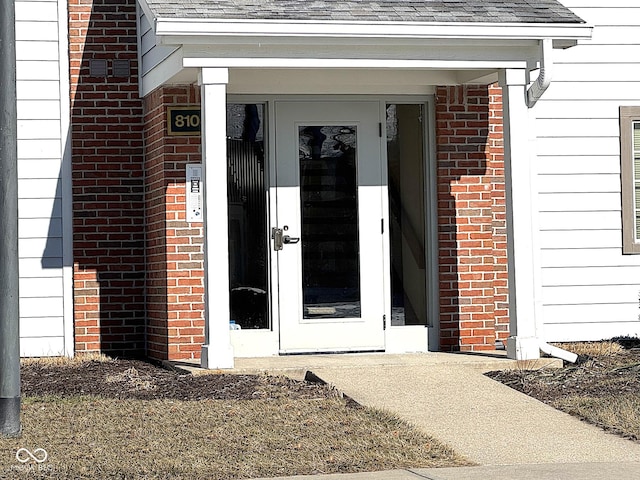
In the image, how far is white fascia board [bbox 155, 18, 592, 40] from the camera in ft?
30.0

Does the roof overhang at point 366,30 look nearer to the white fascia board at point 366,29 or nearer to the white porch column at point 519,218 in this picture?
the white fascia board at point 366,29

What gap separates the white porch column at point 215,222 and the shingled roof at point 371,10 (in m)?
0.51

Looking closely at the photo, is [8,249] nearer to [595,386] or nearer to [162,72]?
[162,72]

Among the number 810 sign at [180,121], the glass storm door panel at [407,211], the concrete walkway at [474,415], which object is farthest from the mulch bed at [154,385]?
the glass storm door panel at [407,211]

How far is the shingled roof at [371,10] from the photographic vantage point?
9352 millimetres

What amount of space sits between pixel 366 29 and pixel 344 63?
380 mm

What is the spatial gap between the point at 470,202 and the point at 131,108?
3.46m

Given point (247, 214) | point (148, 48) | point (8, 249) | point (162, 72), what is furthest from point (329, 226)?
point (8, 249)

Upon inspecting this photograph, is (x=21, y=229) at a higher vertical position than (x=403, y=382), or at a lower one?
higher

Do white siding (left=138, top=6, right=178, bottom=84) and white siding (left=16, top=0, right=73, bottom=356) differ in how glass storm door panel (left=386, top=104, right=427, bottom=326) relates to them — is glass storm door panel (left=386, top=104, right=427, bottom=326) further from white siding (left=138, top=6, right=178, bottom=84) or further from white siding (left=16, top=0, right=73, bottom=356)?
white siding (left=16, top=0, right=73, bottom=356)

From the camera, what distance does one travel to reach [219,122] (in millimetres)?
9539

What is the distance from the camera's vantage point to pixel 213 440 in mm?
7137

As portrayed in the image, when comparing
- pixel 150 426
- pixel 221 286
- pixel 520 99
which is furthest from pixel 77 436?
pixel 520 99

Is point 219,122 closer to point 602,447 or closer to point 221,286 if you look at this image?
point 221,286
